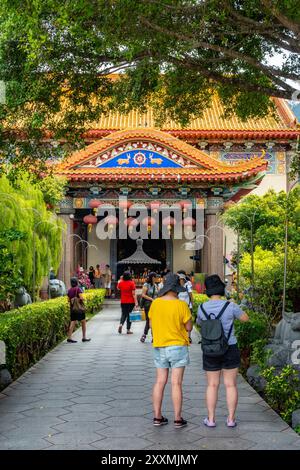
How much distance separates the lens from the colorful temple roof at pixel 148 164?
21.0m

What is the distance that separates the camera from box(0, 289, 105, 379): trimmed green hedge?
7.81m

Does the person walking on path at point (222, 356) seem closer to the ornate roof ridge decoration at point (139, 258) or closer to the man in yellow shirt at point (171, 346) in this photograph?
the man in yellow shirt at point (171, 346)

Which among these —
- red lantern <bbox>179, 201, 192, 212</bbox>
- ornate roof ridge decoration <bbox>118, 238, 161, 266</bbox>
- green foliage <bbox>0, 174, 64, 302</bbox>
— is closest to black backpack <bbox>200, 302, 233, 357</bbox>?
green foliage <bbox>0, 174, 64, 302</bbox>

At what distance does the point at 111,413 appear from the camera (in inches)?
235

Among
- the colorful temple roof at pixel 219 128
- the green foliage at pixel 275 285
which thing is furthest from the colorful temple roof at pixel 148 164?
the green foliage at pixel 275 285

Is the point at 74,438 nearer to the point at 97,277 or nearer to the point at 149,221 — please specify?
the point at 149,221

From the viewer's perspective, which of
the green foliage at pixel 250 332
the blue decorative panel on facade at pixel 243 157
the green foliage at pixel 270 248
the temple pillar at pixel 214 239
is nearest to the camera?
the green foliage at pixel 250 332

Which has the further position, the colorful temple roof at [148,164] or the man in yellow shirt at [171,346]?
the colorful temple roof at [148,164]

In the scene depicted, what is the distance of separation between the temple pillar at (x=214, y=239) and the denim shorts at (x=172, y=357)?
50.6 feet

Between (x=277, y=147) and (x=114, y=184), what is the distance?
9.38 m

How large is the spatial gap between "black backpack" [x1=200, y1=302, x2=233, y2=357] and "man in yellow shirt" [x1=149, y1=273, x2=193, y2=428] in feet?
0.72

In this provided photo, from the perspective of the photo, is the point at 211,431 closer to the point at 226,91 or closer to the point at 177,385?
the point at 177,385

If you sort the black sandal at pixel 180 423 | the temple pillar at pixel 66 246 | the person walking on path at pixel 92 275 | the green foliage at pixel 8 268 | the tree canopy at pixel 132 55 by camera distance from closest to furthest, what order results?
1. the black sandal at pixel 180 423
2. the tree canopy at pixel 132 55
3. the green foliage at pixel 8 268
4. the temple pillar at pixel 66 246
5. the person walking on path at pixel 92 275

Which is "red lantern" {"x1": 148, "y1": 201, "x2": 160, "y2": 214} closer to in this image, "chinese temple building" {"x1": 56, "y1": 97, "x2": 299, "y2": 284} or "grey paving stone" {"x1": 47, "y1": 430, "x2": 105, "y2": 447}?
"chinese temple building" {"x1": 56, "y1": 97, "x2": 299, "y2": 284}
